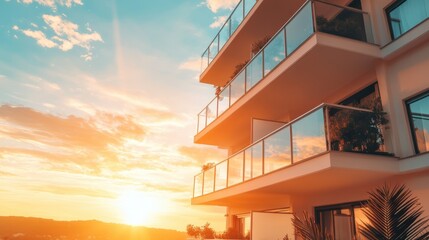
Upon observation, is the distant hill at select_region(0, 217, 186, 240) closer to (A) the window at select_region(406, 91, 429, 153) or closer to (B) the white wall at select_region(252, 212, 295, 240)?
(B) the white wall at select_region(252, 212, 295, 240)

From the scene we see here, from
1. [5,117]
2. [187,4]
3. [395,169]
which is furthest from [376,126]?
[5,117]

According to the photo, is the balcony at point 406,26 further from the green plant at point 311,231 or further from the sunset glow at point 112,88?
the sunset glow at point 112,88

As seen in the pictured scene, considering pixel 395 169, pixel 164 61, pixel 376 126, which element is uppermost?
pixel 164 61

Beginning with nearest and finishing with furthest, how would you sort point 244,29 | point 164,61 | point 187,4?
1. point 244,29
2. point 187,4
3. point 164,61

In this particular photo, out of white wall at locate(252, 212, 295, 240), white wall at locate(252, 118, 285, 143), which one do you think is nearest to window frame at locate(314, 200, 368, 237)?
white wall at locate(252, 212, 295, 240)

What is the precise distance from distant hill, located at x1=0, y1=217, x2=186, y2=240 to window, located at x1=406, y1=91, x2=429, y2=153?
32.3 m

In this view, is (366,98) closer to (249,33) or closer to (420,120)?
(420,120)

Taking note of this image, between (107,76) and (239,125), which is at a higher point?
(107,76)

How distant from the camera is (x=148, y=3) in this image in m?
17.4

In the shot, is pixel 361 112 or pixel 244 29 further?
pixel 244 29

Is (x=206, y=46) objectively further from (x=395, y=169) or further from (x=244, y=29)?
(x=395, y=169)

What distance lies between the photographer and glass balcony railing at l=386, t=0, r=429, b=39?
7.63 meters

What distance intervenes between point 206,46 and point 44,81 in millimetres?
9879

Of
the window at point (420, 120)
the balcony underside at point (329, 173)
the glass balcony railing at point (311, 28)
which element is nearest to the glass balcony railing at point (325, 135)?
the balcony underside at point (329, 173)
